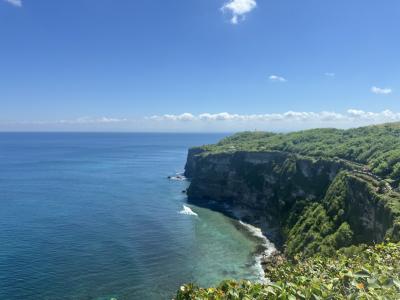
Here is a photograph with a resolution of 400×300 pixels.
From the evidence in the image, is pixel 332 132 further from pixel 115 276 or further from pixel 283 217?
pixel 115 276

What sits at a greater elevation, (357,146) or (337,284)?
(337,284)

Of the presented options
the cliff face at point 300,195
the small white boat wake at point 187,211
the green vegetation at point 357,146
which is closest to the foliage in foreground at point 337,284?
the cliff face at point 300,195

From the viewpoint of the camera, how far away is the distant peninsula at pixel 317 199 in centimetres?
2259

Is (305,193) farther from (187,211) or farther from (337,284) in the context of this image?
(337,284)

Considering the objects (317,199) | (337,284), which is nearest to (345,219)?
(317,199)

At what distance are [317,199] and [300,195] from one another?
6.88 metres

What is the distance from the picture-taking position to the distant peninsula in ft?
74.1

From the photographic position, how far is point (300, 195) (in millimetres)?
120250

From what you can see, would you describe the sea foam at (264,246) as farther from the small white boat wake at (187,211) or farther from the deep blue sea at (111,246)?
the small white boat wake at (187,211)

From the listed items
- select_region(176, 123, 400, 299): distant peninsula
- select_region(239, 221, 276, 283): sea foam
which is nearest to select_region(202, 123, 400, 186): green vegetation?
select_region(176, 123, 400, 299): distant peninsula

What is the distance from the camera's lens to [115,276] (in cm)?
7888

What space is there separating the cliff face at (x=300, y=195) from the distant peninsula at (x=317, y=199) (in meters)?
0.24

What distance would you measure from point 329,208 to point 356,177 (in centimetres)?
1041

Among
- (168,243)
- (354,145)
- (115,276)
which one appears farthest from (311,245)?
(354,145)
